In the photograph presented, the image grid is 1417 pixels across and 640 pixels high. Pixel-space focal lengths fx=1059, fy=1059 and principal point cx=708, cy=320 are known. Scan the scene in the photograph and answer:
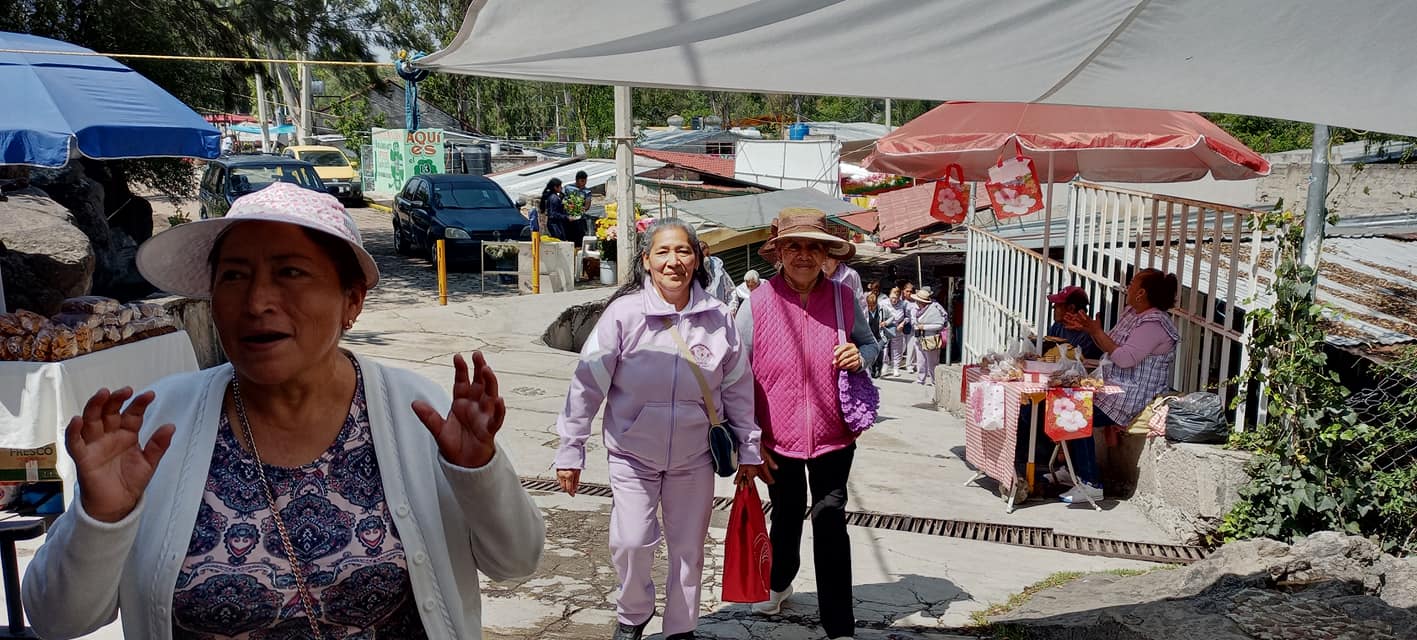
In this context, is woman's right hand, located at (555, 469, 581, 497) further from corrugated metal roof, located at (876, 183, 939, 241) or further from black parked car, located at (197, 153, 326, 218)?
black parked car, located at (197, 153, 326, 218)

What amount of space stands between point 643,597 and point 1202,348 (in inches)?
180

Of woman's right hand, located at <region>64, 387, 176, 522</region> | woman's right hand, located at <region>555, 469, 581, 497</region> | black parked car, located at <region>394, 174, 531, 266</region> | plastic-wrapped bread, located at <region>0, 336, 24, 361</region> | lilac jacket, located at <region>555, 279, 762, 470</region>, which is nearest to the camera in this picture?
woman's right hand, located at <region>64, 387, 176, 522</region>

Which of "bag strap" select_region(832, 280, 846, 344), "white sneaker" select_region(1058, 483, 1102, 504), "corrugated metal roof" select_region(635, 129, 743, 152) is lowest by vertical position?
"white sneaker" select_region(1058, 483, 1102, 504)

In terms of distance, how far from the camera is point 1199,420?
6012 mm

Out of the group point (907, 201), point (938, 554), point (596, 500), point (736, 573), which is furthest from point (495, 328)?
point (907, 201)

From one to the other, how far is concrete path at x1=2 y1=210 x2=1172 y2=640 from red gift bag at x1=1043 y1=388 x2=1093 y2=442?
1.73ft

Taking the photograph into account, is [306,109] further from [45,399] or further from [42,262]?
[45,399]

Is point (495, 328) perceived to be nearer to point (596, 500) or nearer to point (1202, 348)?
point (596, 500)

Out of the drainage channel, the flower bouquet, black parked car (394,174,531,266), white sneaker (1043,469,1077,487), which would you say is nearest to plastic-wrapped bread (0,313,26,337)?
the drainage channel

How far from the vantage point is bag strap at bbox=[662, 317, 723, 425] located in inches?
157

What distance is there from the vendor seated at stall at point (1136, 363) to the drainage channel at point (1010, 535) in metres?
0.66

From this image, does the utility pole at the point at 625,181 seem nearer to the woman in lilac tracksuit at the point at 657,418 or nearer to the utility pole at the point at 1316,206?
the utility pole at the point at 1316,206

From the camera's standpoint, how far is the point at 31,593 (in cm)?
176

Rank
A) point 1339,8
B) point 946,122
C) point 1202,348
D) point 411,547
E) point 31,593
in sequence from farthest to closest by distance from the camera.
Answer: point 946,122
point 1202,348
point 1339,8
point 411,547
point 31,593
